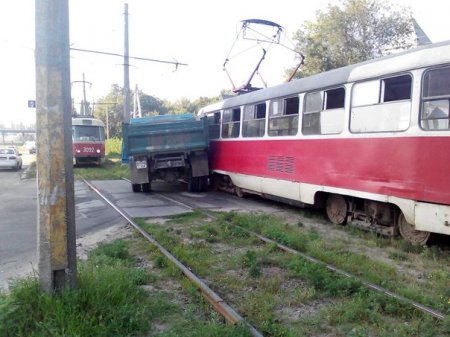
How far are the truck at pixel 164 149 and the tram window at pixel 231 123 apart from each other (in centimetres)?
66

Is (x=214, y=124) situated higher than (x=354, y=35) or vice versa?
(x=354, y=35)

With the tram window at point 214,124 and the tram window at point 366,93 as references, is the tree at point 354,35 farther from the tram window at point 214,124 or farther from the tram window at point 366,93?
the tram window at point 366,93

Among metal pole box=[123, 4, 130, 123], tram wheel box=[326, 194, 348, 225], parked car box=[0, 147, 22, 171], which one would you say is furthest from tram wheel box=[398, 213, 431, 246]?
parked car box=[0, 147, 22, 171]

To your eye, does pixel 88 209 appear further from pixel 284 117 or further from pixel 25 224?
pixel 284 117

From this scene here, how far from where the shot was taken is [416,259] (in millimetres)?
6398

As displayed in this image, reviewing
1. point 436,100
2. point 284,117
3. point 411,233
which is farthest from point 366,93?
point 284,117

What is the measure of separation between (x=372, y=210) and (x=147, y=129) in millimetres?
7831

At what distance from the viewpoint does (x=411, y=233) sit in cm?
717

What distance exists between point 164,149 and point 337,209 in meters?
6.51

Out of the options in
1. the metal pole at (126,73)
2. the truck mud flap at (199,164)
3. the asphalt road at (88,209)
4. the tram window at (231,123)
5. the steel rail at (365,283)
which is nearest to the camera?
the steel rail at (365,283)

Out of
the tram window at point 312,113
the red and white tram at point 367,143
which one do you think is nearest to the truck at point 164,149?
the red and white tram at point 367,143

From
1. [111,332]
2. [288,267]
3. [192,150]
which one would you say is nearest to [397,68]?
[288,267]

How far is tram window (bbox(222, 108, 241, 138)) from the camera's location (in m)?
13.0

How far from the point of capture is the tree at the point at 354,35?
84.5 ft
